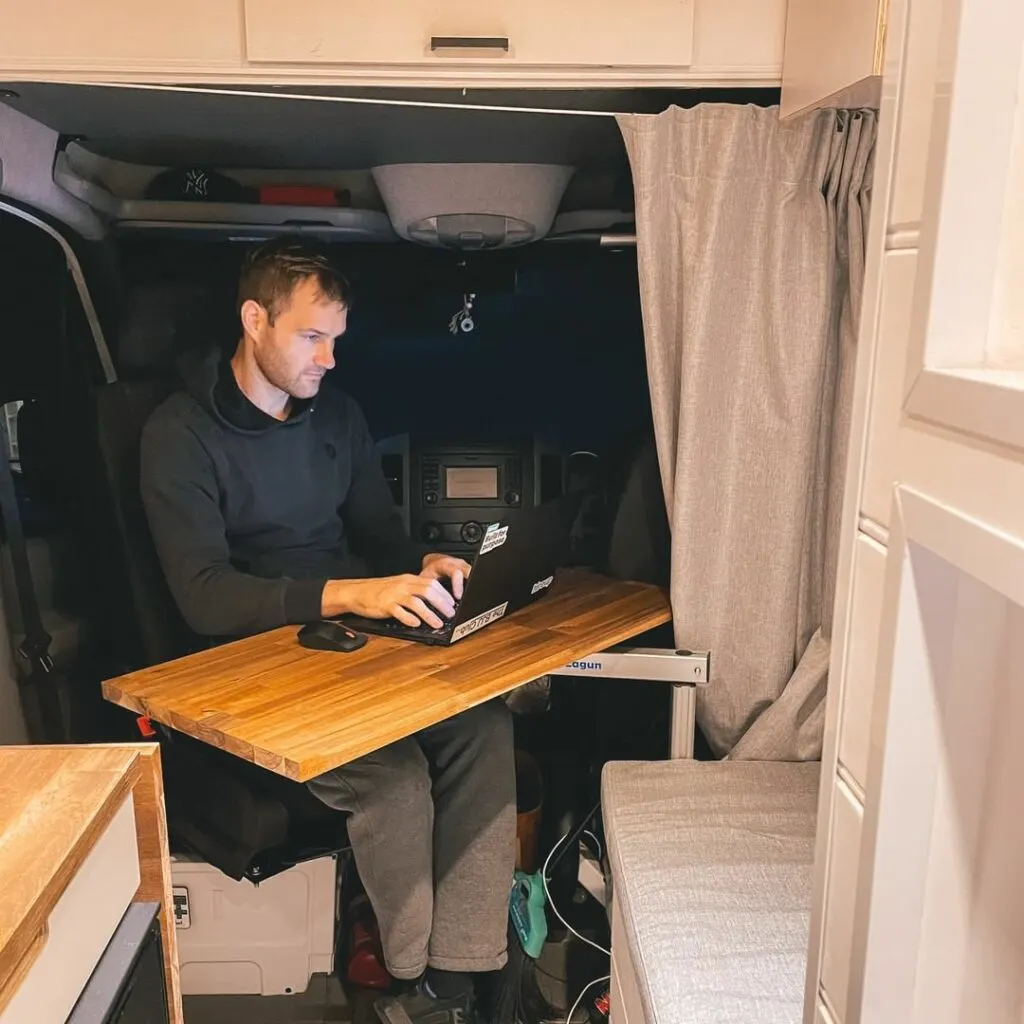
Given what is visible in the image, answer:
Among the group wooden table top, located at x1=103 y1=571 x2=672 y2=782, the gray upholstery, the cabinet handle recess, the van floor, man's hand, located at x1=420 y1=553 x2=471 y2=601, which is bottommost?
the van floor

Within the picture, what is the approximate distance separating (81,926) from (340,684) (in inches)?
21.5

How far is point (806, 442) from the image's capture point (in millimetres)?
1592

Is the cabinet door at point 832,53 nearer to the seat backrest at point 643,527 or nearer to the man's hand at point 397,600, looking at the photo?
the seat backrest at point 643,527

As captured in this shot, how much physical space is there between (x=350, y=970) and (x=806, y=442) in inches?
50.3

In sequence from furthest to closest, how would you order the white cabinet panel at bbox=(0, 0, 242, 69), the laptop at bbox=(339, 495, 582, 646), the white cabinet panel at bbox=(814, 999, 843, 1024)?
the laptop at bbox=(339, 495, 582, 646)
the white cabinet panel at bbox=(0, 0, 242, 69)
the white cabinet panel at bbox=(814, 999, 843, 1024)

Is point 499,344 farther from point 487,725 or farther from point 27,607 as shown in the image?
point 27,607

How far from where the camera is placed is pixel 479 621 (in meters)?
1.58

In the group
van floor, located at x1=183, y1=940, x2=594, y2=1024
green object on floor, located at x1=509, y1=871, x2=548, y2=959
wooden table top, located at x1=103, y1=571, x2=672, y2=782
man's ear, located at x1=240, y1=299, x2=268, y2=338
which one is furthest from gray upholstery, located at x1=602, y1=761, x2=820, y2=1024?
man's ear, located at x1=240, y1=299, x2=268, y2=338

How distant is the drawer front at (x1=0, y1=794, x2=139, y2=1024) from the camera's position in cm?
75

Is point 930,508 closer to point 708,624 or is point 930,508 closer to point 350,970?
point 708,624

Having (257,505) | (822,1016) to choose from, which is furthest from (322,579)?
(822,1016)

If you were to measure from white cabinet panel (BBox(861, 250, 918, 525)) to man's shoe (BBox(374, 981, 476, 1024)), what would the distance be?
122cm

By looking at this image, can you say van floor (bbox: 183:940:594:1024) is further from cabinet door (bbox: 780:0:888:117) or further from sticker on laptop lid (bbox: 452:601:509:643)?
cabinet door (bbox: 780:0:888:117)

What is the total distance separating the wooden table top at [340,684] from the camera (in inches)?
46.7
